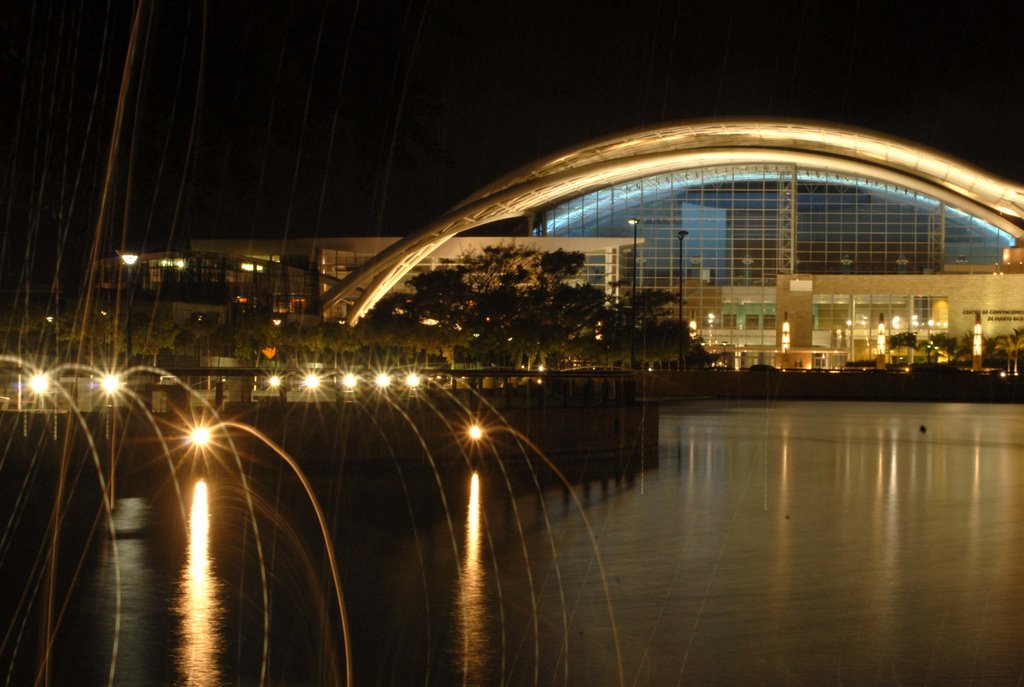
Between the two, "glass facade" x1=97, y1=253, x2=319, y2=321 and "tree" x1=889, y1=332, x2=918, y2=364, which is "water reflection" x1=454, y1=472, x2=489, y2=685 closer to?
"glass facade" x1=97, y1=253, x2=319, y2=321

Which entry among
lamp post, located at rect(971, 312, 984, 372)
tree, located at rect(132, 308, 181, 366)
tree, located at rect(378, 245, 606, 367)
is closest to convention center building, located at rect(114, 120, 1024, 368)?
lamp post, located at rect(971, 312, 984, 372)

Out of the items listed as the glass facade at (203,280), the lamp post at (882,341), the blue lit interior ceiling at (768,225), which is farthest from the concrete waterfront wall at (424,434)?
the blue lit interior ceiling at (768,225)

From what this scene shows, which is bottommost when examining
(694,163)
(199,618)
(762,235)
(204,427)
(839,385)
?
(199,618)

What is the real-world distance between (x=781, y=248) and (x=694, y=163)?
953 centimetres

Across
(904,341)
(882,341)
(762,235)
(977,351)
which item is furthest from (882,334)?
(977,351)

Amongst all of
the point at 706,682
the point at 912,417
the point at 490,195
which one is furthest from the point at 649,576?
the point at 490,195

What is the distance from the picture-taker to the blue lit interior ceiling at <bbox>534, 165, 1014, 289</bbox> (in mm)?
77812

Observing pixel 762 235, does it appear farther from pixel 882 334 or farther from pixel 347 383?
pixel 347 383

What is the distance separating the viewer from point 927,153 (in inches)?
2643

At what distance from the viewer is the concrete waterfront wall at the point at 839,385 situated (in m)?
51.9

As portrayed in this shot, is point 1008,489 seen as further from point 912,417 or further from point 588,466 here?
point 912,417

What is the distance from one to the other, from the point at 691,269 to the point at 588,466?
6211 cm

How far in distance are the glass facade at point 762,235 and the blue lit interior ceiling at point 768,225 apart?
0.20 feet

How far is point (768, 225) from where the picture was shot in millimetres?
79312
